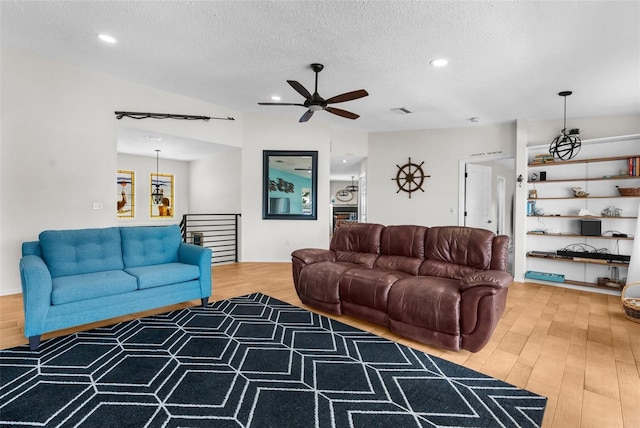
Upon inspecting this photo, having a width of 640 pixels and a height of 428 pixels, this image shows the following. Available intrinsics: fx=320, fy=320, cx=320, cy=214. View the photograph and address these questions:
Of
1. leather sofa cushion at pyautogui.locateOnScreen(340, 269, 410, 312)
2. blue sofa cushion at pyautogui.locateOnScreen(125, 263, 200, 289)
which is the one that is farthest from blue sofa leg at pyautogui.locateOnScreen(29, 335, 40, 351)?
leather sofa cushion at pyautogui.locateOnScreen(340, 269, 410, 312)

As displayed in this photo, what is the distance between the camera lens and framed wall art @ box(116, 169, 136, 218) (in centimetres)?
794

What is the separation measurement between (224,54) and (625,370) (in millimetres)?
4658

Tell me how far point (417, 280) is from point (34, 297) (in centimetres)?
316

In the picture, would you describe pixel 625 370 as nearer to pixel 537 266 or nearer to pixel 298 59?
pixel 537 266

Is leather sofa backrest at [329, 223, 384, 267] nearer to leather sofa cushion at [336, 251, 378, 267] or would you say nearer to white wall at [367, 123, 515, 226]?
leather sofa cushion at [336, 251, 378, 267]

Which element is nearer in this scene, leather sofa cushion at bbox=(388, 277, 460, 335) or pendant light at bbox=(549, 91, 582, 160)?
leather sofa cushion at bbox=(388, 277, 460, 335)

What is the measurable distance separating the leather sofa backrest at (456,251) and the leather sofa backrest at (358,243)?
64cm

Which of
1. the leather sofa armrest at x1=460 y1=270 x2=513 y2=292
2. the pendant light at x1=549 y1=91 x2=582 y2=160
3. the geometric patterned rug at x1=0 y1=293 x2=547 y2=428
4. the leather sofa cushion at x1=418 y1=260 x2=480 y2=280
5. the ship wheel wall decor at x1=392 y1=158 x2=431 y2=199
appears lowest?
the geometric patterned rug at x1=0 y1=293 x2=547 y2=428

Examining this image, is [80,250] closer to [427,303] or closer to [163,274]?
[163,274]

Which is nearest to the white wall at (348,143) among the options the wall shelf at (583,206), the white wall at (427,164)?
the white wall at (427,164)

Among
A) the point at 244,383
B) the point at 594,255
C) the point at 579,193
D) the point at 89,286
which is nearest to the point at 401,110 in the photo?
the point at 579,193

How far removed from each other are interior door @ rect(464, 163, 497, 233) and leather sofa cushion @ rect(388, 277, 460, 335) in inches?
157

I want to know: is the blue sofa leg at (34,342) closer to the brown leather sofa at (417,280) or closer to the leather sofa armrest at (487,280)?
the brown leather sofa at (417,280)

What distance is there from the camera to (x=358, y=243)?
13.4 ft
